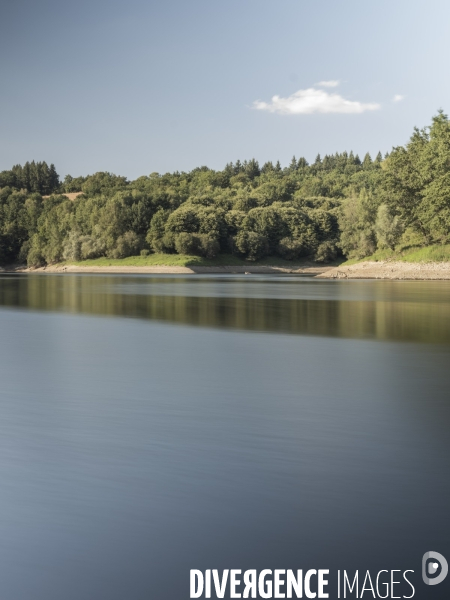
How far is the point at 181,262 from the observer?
12769 centimetres

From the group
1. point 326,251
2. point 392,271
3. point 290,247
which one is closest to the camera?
point 392,271

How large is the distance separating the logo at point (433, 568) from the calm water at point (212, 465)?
0.06 metres

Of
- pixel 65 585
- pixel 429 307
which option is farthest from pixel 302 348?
pixel 429 307

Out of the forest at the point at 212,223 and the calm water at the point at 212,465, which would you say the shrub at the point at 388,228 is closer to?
the forest at the point at 212,223

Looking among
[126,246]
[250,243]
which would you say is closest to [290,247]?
[250,243]

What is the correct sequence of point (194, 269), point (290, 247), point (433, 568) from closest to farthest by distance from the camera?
point (433, 568) < point (194, 269) < point (290, 247)

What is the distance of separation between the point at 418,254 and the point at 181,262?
58.6 metres

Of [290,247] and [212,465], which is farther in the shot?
[290,247]

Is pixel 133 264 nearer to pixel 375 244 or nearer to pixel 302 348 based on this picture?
pixel 375 244

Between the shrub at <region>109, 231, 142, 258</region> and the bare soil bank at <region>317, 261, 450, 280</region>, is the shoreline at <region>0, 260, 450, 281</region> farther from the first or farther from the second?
the shrub at <region>109, 231, 142, 258</region>

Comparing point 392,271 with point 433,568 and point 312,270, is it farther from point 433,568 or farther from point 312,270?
point 433,568

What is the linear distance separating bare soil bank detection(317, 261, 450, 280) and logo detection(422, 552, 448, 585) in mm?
69457

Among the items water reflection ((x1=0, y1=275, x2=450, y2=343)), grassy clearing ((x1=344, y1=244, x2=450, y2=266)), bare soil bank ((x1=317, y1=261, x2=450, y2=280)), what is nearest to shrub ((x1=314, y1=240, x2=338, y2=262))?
bare soil bank ((x1=317, y1=261, x2=450, y2=280))

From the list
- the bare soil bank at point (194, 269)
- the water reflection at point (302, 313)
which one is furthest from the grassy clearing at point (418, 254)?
the bare soil bank at point (194, 269)
